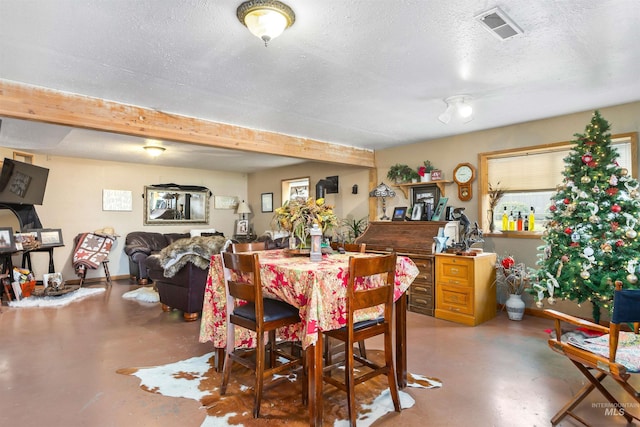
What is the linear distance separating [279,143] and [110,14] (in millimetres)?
2926

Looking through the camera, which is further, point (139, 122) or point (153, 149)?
point (153, 149)

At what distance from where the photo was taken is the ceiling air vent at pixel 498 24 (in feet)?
6.85

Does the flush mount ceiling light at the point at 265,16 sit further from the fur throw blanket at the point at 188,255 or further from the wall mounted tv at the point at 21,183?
the wall mounted tv at the point at 21,183

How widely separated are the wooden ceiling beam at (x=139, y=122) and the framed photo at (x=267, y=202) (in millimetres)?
3330

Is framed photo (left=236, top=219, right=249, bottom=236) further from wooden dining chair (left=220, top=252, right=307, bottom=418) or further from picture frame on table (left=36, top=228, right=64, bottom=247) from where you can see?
wooden dining chair (left=220, top=252, right=307, bottom=418)

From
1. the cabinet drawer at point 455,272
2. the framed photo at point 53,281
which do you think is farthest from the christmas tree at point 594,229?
the framed photo at point 53,281

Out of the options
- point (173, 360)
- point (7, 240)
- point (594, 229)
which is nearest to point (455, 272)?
point (594, 229)

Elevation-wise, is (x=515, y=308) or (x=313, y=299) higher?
(x=313, y=299)

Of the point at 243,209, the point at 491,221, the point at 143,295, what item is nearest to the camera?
the point at 491,221

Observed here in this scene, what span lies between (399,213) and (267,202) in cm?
405

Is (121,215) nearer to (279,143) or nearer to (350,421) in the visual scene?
(279,143)

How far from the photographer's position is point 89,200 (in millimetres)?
7031

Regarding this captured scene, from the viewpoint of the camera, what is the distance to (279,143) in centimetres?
491

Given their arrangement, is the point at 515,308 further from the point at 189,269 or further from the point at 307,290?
the point at 189,269
